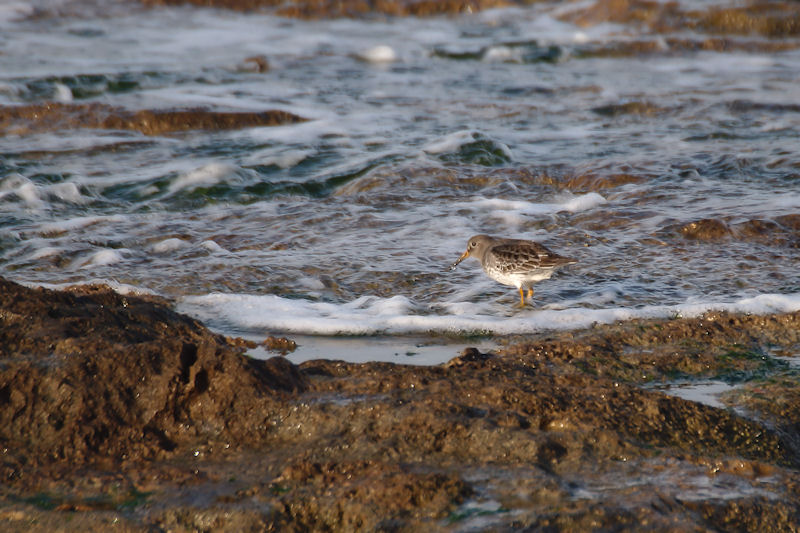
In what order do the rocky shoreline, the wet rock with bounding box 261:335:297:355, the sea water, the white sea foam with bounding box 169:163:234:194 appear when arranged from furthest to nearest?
the white sea foam with bounding box 169:163:234:194
the sea water
the wet rock with bounding box 261:335:297:355
the rocky shoreline

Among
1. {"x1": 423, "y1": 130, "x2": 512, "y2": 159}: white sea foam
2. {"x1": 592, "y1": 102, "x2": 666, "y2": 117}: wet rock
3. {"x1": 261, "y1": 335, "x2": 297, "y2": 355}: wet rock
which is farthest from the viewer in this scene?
{"x1": 592, "y1": 102, "x2": 666, "y2": 117}: wet rock

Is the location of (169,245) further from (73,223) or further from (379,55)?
(379,55)

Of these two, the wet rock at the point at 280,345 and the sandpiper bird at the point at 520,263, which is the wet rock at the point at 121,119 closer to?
the sandpiper bird at the point at 520,263

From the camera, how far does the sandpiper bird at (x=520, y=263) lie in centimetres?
568

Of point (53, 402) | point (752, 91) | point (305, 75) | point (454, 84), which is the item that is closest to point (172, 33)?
point (305, 75)

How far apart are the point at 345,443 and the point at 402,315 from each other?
2334 mm

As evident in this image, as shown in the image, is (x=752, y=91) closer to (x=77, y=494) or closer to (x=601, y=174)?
(x=601, y=174)

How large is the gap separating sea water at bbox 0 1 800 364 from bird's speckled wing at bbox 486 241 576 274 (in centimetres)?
22

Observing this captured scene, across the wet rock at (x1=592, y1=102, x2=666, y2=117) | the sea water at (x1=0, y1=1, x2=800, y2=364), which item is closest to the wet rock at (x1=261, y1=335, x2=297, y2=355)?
the sea water at (x1=0, y1=1, x2=800, y2=364)

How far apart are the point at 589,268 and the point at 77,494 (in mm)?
4235

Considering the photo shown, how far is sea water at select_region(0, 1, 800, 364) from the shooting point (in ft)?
18.5

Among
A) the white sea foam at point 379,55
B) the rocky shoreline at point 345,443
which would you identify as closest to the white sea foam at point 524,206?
the rocky shoreline at point 345,443

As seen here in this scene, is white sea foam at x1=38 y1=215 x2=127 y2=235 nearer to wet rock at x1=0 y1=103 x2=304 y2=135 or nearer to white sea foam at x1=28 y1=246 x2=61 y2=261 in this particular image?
white sea foam at x1=28 y1=246 x2=61 y2=261

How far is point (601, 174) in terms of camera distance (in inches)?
330
